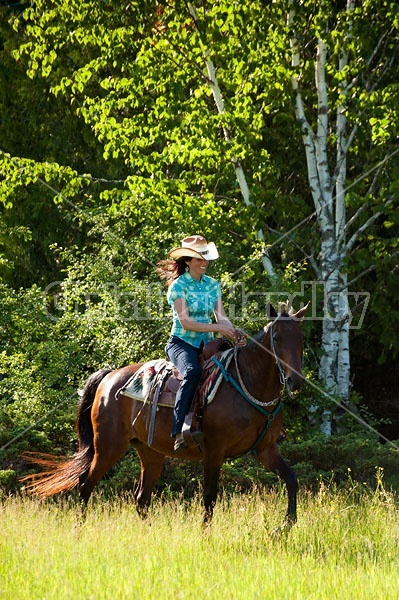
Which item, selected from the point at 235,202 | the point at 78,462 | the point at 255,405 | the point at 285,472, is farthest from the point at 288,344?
the point at 235,202

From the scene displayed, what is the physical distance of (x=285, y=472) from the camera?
804 centimetres

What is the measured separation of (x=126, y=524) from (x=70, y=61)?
11.6 meters

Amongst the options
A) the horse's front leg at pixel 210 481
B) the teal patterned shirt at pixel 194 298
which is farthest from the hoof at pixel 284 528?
the teal patterned shirt at pixel 194 298

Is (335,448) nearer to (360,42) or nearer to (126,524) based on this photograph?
(126,524)

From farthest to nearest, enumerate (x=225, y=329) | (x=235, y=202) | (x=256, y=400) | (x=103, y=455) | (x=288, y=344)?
(x=235, y=202)
(x=103, y=455)
(x=256, y=400)
(x=225, y=329)
(x=288, y=344)

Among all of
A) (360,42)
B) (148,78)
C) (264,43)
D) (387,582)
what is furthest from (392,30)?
(387,582)

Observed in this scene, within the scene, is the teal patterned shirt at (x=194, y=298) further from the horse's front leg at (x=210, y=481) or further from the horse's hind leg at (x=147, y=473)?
the horse's hind leg at (x=147, y=473)

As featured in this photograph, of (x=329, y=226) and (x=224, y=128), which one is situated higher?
(x=224, y=128)

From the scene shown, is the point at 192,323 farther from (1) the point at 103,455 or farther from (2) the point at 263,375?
(1) the point at 103,455

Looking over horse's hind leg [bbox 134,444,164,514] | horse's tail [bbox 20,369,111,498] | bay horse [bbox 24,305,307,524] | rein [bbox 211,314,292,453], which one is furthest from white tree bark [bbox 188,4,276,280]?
rein [bbox 211,314,292,453]

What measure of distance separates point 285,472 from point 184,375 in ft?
4.02

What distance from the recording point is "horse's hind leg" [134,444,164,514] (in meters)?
9.10

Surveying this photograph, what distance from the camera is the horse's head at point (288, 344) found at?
24.8 feet

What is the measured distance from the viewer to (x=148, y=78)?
13820mm
